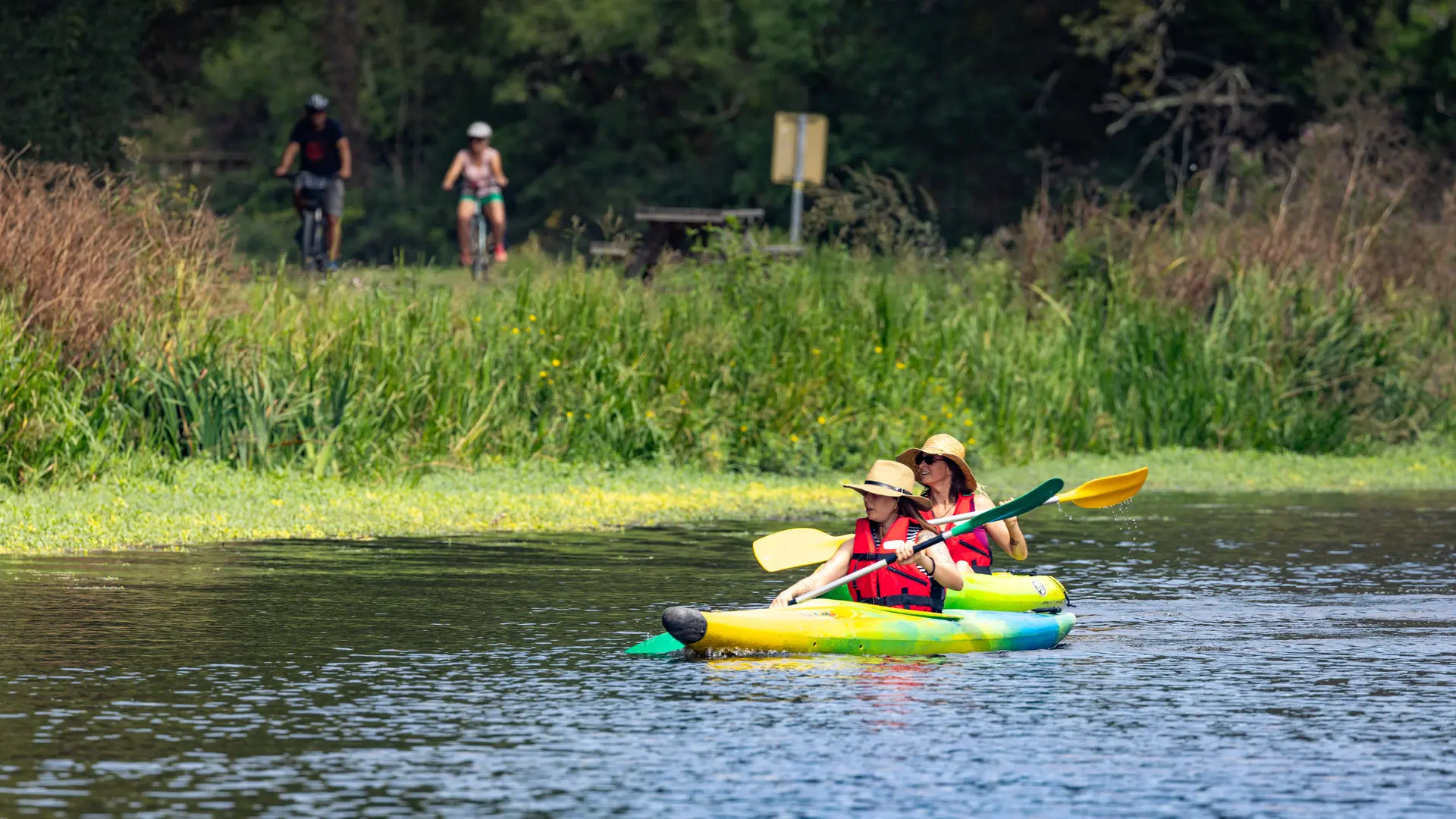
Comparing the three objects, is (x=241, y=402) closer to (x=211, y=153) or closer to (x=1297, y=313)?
(x=1297, y=313)

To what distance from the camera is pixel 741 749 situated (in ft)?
27.8

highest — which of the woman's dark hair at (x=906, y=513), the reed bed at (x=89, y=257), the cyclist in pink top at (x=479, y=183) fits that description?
the cyclist in pink top at (x=479, y=183)

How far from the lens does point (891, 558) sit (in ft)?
37.4

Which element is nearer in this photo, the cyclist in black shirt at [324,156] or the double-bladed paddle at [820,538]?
the double-bladed paddle at [820,538]

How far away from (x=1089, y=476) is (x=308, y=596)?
884 cm

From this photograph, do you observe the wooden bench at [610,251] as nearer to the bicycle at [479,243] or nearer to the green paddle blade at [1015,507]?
the bicycle at [479,243]

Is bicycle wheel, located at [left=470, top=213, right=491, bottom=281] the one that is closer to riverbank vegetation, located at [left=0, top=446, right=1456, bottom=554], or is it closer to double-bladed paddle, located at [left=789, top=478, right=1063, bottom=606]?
riverbank vegetation, located at [left=0, top=446, right=1456, bottom=554]

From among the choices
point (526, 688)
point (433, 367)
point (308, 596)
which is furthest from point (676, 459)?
point (526, 688)

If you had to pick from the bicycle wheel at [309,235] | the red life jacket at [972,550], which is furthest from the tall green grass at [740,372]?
the red life jacket at [972,550]

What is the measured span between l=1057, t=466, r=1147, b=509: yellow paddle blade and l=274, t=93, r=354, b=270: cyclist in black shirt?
572 inches

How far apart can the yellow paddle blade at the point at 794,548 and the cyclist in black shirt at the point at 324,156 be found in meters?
14.7

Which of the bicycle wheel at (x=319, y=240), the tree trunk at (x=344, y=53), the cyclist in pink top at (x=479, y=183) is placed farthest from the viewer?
the tree trunk at (x=344, y=53)

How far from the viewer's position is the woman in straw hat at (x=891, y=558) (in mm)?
11477

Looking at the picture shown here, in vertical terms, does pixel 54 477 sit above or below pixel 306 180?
below
